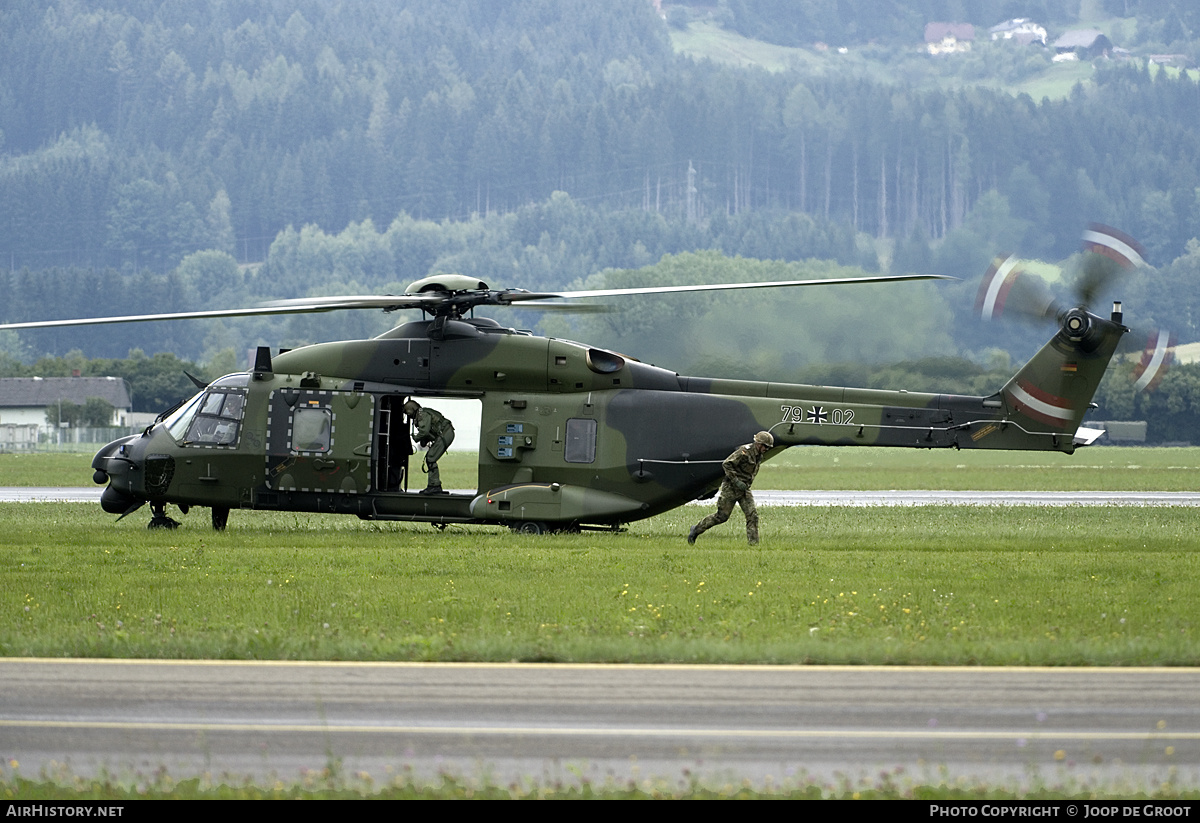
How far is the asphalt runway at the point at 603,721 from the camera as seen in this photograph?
8.50 m

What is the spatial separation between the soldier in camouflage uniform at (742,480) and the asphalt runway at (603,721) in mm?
9193

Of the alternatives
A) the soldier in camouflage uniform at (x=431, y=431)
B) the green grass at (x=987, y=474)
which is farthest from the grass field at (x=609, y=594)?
the green grass at (x=987, y=474)

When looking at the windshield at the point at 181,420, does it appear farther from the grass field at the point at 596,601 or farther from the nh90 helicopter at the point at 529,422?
the grass field at the point at 596,601

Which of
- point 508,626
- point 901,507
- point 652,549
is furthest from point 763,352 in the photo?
point 508,626

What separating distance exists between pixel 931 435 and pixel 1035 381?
1812 mm

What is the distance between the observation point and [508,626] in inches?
527

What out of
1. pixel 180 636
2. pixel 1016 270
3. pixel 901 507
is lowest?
pixel 901 507

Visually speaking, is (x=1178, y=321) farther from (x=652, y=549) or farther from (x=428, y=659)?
(x=428, y=659)

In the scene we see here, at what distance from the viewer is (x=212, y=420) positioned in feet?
77.8

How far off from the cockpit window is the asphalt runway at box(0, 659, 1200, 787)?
39.5 feet

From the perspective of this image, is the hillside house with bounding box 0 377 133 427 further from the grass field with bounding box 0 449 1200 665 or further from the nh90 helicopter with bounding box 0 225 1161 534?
the grass field with bounding box 0 449 1200 665

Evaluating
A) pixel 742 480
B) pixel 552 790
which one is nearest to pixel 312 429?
pixel 742 480

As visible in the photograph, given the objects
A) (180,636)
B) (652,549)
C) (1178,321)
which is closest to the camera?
(180,636)

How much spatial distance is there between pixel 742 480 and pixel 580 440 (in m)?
3.13
